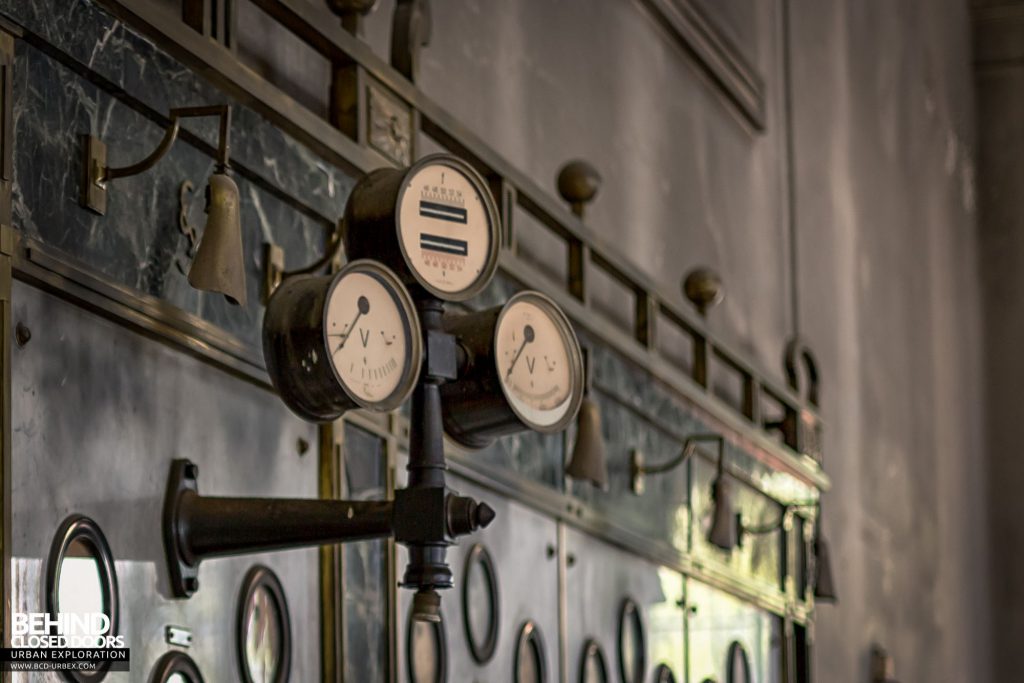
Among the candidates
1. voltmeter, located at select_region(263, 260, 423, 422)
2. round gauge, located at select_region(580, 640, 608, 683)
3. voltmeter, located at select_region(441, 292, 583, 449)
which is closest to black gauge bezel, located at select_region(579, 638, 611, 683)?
round gauge, located at select_region(580, 640, 608, 683)

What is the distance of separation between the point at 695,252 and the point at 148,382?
4639 millimetres

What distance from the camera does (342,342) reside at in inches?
125

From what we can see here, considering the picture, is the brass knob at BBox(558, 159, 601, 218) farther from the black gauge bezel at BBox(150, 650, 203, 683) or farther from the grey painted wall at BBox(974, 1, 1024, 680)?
the grey painted wall at BBox(974, 1, 1024, 680)

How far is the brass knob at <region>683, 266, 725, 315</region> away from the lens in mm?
6844

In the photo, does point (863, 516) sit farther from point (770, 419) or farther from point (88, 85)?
point (88, 85)

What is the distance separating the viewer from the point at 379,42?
4.95 meters

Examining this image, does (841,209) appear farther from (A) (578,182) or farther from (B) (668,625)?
(A) (578,182)

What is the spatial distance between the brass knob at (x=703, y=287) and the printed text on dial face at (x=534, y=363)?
3313mm

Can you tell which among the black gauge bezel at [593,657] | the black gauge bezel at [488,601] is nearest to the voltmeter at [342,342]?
the black gauge bezel at [488,601]

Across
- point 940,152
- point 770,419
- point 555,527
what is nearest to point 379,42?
point 555,527

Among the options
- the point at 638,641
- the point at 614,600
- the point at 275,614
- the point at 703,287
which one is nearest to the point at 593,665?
the point at 614,600

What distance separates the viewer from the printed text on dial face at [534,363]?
3.42 metres

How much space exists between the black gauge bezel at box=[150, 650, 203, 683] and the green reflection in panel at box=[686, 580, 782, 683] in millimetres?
3469

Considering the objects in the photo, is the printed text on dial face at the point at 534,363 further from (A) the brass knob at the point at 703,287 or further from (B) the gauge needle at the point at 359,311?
(A) the brass knob at the point at 703,287
